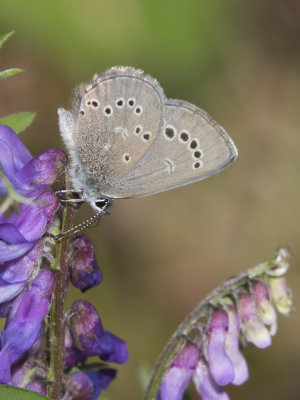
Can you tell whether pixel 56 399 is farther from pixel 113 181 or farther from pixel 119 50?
pixel 119 50

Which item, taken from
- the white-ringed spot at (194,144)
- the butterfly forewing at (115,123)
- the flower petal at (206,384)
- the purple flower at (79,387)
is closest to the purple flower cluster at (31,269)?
the purple flower at (79,387)

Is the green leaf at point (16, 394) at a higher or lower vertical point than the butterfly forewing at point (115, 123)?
lower

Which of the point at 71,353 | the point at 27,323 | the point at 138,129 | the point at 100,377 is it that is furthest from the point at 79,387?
the point at 138,129

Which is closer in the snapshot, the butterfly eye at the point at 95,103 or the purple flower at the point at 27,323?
the purple flower at the point at 27,323

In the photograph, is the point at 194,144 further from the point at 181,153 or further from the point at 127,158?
the point at 127,158

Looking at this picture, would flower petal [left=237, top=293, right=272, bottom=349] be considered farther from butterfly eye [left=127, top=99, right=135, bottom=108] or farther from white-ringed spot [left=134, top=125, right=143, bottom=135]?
butterfly eye [left=127, top=99, right=135, bottom=108]

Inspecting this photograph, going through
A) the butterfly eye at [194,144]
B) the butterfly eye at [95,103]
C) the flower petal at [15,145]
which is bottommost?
the flower petal at [15,145]

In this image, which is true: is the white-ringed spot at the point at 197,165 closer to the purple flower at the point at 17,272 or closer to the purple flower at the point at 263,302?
the purple flower at the point at 263,302
